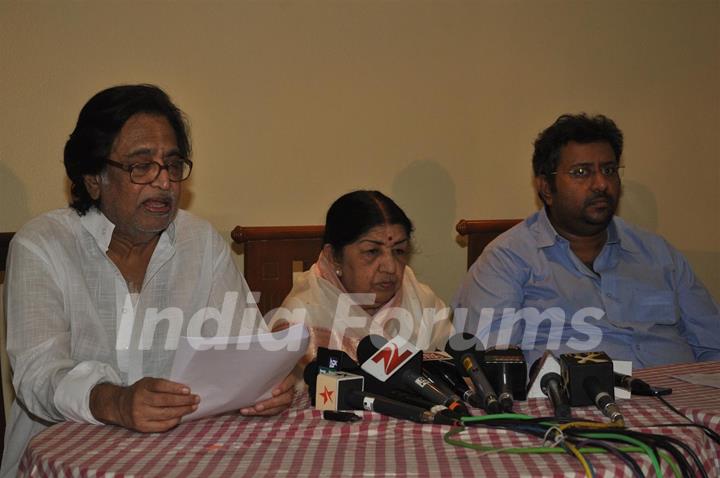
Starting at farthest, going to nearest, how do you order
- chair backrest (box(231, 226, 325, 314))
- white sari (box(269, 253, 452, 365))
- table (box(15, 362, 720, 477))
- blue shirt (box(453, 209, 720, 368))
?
1. chair backrest (box(231, 226, 325, 314))
2. blue shirt (box(453, 209, 720, 368))
3. white sari (box(269, 253, 452, 365))
4. table (box(15, 362, 720, 477))

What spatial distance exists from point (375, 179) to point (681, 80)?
5.41ft

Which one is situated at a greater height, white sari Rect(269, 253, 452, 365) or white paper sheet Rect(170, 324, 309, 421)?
white paper sheet Rect(170, 324, 309, 421)

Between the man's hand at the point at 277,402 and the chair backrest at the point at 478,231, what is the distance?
1773 mm

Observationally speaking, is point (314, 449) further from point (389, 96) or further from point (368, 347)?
point (389, 96)

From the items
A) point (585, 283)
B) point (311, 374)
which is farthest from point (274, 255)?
point (311, 374)

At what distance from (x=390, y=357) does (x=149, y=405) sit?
0.50m

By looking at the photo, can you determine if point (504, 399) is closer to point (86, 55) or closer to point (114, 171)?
point (114, 171)

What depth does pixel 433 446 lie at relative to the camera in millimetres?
1479

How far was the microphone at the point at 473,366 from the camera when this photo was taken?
5.39 ft

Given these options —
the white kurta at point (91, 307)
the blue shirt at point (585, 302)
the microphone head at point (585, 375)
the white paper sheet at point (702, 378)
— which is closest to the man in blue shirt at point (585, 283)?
the blue shirt at point (585, 302)

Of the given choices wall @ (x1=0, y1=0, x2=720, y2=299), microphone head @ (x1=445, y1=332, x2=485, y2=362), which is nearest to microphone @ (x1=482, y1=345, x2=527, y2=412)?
microphone head @ (x1=445, y1=332, x2=485, y2=362)

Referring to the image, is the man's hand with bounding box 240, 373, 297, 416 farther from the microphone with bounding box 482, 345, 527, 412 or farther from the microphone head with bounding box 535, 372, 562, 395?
the microphone head with bounding box 535, 372, 562, 395

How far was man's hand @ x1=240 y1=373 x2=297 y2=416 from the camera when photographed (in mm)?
1719

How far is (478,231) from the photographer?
3545mm
